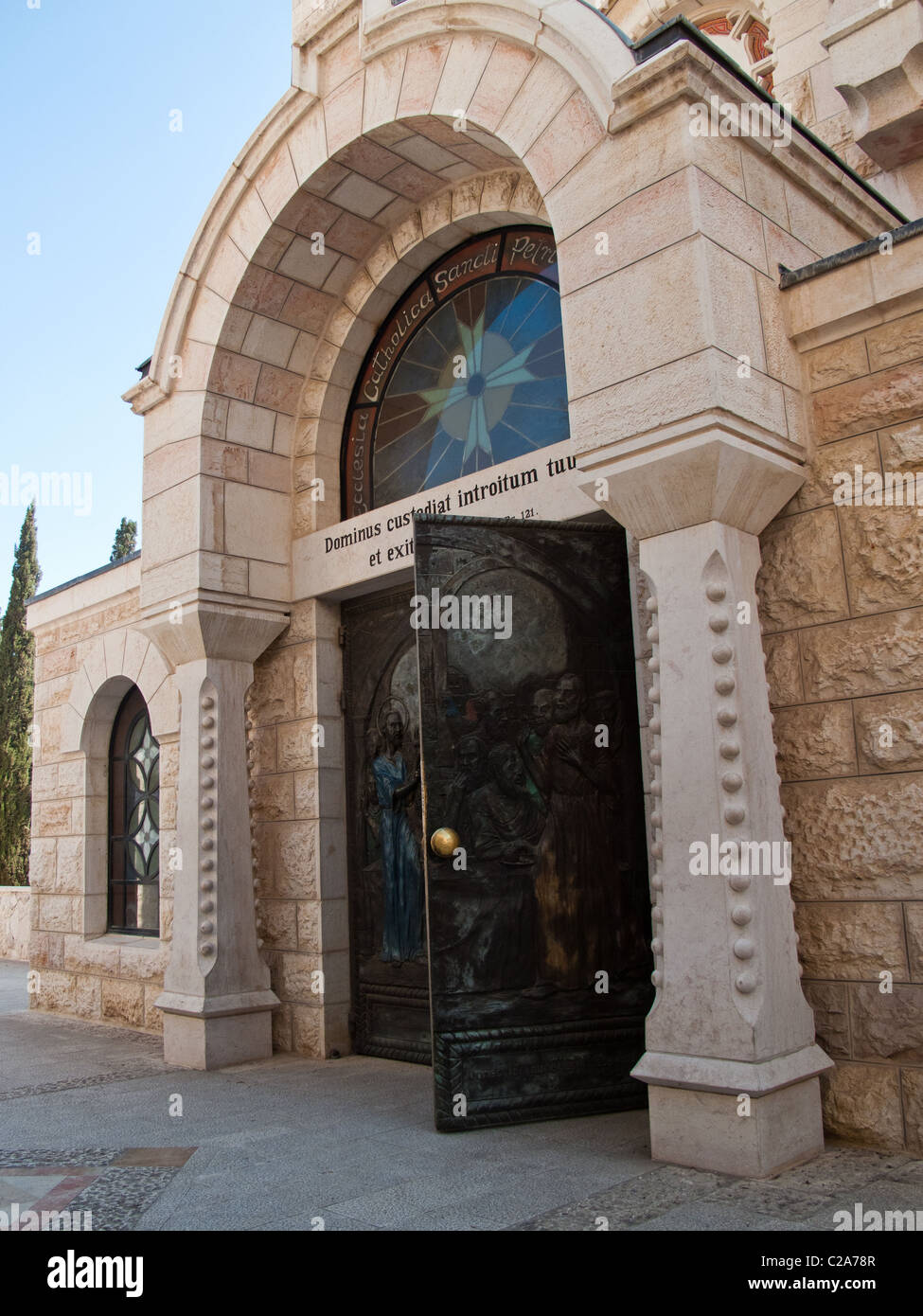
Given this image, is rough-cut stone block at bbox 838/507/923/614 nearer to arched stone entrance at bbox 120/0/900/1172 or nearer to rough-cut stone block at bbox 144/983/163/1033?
arched stone entrance at bbox 120/0/900/1172

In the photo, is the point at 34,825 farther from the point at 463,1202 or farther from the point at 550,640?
the point at 463,1202

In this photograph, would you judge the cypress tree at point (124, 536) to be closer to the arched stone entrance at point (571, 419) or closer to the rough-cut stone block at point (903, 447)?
the arched stone entrance at point (571, 419)

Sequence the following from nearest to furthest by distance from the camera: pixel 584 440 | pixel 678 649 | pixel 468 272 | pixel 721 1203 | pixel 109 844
Answer: pixel 721 1203, pixel 678 649, pixel 584 440, pixel 468 272, pixel 109 844

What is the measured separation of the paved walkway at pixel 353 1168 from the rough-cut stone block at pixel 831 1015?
367 mm

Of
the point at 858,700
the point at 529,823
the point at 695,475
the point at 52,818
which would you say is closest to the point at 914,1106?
the point at 858,700

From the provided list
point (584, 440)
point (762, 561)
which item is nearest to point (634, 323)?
point (584, 440)

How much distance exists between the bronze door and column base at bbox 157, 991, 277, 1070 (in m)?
0.57

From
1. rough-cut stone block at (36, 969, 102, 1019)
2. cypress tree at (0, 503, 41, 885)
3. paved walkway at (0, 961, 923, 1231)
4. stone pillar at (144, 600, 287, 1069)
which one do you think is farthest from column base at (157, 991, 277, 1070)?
cypress tree at (0, 503, 41, 885)

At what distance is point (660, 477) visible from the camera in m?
4.09

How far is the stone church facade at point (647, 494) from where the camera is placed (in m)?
3.93

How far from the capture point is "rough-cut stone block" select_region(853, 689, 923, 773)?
3916 millimetres

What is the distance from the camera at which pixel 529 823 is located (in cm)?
485

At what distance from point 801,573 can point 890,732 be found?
75cm
